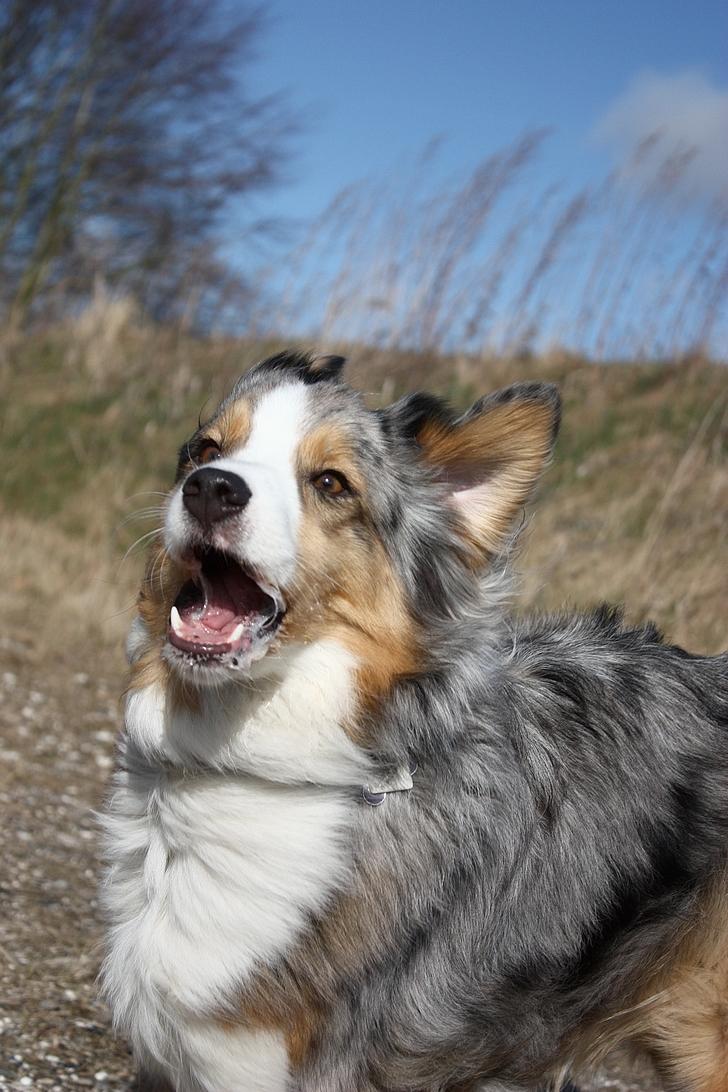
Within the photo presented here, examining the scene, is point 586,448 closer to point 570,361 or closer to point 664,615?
point 570,361

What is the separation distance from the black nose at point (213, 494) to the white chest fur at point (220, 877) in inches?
18.9

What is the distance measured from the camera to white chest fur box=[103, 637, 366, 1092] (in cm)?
283

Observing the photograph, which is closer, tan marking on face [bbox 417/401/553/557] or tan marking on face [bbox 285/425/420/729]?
tan marking on face [bbox 285/425/420/729]

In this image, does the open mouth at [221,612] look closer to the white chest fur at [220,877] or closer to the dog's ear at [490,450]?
the white chest fur at [220,877]

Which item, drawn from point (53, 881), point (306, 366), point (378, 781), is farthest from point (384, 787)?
point (53, 881)

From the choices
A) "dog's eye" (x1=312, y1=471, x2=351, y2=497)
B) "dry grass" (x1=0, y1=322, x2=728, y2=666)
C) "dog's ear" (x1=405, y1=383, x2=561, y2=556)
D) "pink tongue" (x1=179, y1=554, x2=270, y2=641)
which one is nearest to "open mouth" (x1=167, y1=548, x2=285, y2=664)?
"pink tongue" (x1=179, y1=554, x2=270, y2=641)

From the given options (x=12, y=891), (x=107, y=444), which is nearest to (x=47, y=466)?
(x=107, y=444)

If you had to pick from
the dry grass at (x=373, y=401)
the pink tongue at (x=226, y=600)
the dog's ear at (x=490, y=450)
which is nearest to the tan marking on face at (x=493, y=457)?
the dog's ear at (x=490, y=450)

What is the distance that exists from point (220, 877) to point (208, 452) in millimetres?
1186

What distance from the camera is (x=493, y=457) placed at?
10.8ft

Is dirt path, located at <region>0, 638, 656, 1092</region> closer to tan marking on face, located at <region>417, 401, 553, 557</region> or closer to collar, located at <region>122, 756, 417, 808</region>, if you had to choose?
collar, located at <region>122, 756, 417, 808</region>

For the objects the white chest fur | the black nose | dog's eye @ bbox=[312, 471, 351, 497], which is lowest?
the white chest fur

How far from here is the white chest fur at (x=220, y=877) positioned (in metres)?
2.83

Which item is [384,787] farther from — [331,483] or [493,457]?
[493,457]
